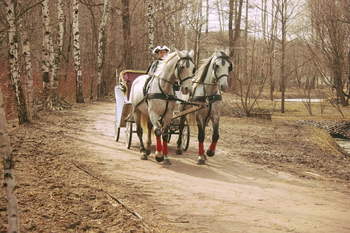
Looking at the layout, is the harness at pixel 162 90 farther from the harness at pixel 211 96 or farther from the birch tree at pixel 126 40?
the birch tree at pixel 126 40

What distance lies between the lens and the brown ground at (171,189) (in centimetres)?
521

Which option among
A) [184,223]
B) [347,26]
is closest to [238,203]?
[184,223]

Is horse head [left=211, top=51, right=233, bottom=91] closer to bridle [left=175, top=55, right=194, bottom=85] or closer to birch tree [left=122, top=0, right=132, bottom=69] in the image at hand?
bridle [left=175, top=55, right=194, bottom=85]

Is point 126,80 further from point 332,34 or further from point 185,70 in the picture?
point 332,34

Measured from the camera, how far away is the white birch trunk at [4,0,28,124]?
1118 centimetres

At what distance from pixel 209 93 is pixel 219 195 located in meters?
3.06

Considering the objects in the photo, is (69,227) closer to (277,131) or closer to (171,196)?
(171,196)

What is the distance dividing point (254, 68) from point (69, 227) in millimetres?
16410

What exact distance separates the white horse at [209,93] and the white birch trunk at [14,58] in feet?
16.9

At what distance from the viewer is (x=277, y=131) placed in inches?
639

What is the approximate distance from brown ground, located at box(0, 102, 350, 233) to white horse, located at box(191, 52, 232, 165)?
2.24ft

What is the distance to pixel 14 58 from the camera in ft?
38.8

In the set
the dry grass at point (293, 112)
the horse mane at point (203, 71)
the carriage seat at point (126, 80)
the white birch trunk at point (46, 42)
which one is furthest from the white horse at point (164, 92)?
the dry grass at point (293, 112)

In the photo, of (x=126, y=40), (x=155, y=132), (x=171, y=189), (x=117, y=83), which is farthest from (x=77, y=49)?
(x=171, y=189)
